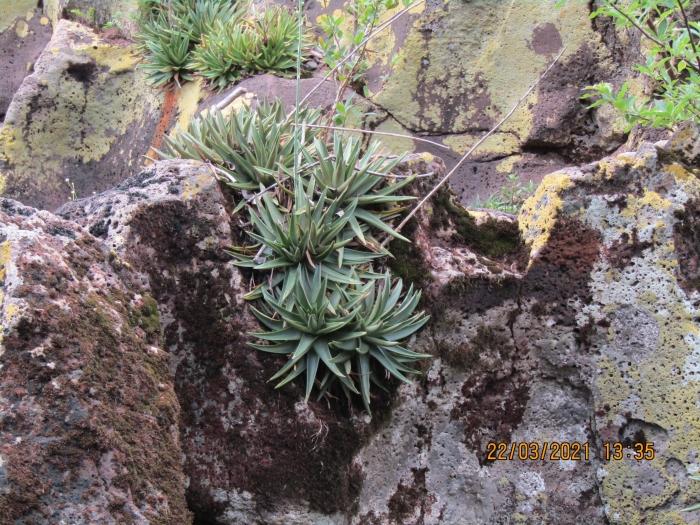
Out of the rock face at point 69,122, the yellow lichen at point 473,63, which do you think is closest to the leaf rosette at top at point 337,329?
the yellow lichen at point 473,63

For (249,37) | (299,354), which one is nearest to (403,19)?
(249,37)

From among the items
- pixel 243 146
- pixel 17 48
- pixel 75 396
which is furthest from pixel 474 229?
pixel 17 48

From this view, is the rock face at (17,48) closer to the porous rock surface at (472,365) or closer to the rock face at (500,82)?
the rock face at (500,82)

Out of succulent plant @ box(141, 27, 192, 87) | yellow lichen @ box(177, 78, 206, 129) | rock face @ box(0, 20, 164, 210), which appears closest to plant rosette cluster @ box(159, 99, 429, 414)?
yellow lichen @ box(177, 78, 206, 129)

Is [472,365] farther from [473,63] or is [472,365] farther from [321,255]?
[473,63]

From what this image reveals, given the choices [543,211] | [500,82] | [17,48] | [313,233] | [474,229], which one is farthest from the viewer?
[17,48]

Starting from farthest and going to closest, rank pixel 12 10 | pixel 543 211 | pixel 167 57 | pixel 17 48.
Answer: pixel 12 10
pixel 17 48
pixel 167 57
pixel 543 211
